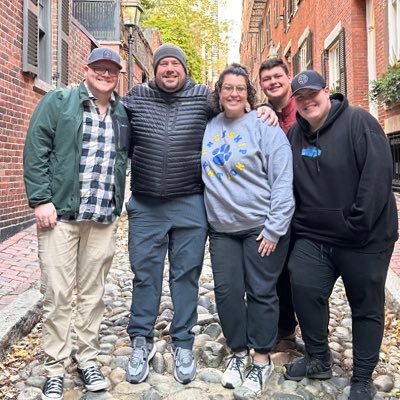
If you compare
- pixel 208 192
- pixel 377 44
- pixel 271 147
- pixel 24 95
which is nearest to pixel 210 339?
pixel 208 192

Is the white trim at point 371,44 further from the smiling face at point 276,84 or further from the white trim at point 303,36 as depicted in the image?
the smiling face at point 276,84

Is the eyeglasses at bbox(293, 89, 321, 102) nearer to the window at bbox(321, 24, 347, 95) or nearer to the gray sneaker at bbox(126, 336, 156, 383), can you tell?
the gray sneaker at bbox(126, 336, 156, 383)

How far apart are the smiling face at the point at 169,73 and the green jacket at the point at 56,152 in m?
0.49

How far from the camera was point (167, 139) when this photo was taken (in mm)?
3143

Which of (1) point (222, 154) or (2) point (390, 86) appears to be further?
(2) point (390, 86)

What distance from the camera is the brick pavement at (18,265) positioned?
4680mm

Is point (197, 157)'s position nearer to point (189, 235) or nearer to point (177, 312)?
point (189, 235)

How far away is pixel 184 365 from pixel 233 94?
1.72 m

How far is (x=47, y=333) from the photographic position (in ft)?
9.86

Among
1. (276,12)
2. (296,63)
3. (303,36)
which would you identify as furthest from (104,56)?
(276,12)

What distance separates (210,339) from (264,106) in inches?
70.8

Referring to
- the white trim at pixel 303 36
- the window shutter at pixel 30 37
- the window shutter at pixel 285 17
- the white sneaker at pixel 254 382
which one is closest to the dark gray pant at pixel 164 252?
the white sneaker at pixel 254 382

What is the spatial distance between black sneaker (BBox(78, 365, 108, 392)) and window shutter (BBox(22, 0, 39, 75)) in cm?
538

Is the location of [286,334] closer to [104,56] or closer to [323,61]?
[104,56]
